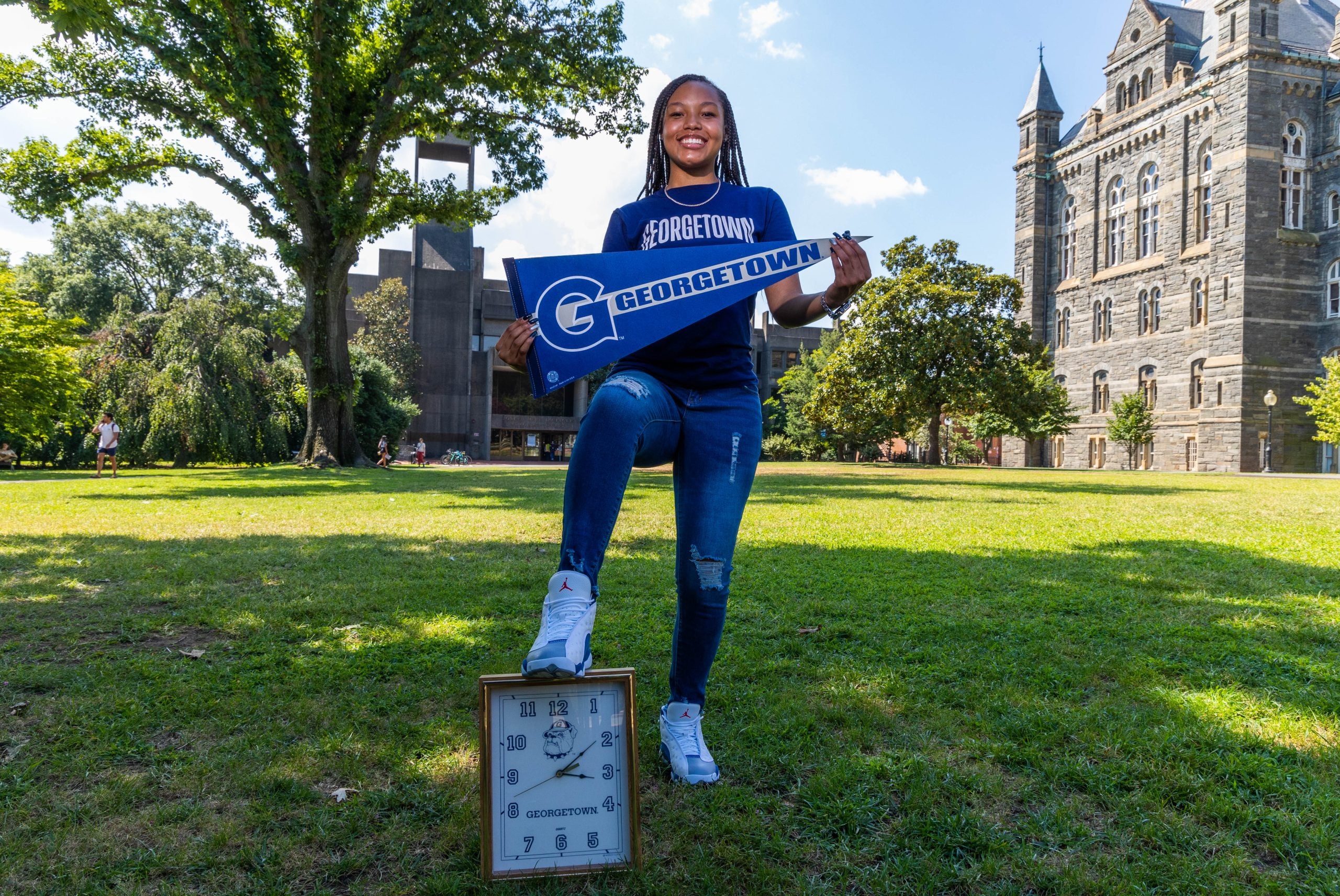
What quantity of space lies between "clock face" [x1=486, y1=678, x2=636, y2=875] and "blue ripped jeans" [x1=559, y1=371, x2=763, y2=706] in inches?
14.7

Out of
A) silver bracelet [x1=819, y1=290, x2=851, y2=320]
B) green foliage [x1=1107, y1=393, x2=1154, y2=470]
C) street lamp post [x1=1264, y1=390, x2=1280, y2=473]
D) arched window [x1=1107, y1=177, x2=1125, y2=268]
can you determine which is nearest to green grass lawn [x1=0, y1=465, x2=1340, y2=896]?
silver bracelet [x1=819, y1=290, x2=851, y2=320]

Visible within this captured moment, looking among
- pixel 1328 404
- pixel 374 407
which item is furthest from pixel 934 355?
pixel 374 407

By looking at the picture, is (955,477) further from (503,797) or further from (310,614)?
(503,797)

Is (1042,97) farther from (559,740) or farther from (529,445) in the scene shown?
(559,740)

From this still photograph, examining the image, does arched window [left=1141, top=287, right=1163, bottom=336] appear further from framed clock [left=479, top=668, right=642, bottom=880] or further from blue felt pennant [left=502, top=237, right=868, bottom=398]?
framed clock [left=479, top=668, right=642, bottom=880]

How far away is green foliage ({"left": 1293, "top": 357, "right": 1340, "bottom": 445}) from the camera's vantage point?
3262cm

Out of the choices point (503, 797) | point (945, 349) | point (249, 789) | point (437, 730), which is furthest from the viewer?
point (945, 349)

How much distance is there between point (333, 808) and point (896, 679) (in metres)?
2.33

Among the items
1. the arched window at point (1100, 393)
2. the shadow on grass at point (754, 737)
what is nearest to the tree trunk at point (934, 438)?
the arched window at point (1100, 393)

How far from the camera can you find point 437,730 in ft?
9.37

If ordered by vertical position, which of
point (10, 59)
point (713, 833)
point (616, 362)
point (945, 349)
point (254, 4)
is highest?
point (254, 4)

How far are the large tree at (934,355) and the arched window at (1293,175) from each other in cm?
2105

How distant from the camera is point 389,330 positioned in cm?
5375

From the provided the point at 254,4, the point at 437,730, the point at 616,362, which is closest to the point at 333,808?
the point at 437,730
